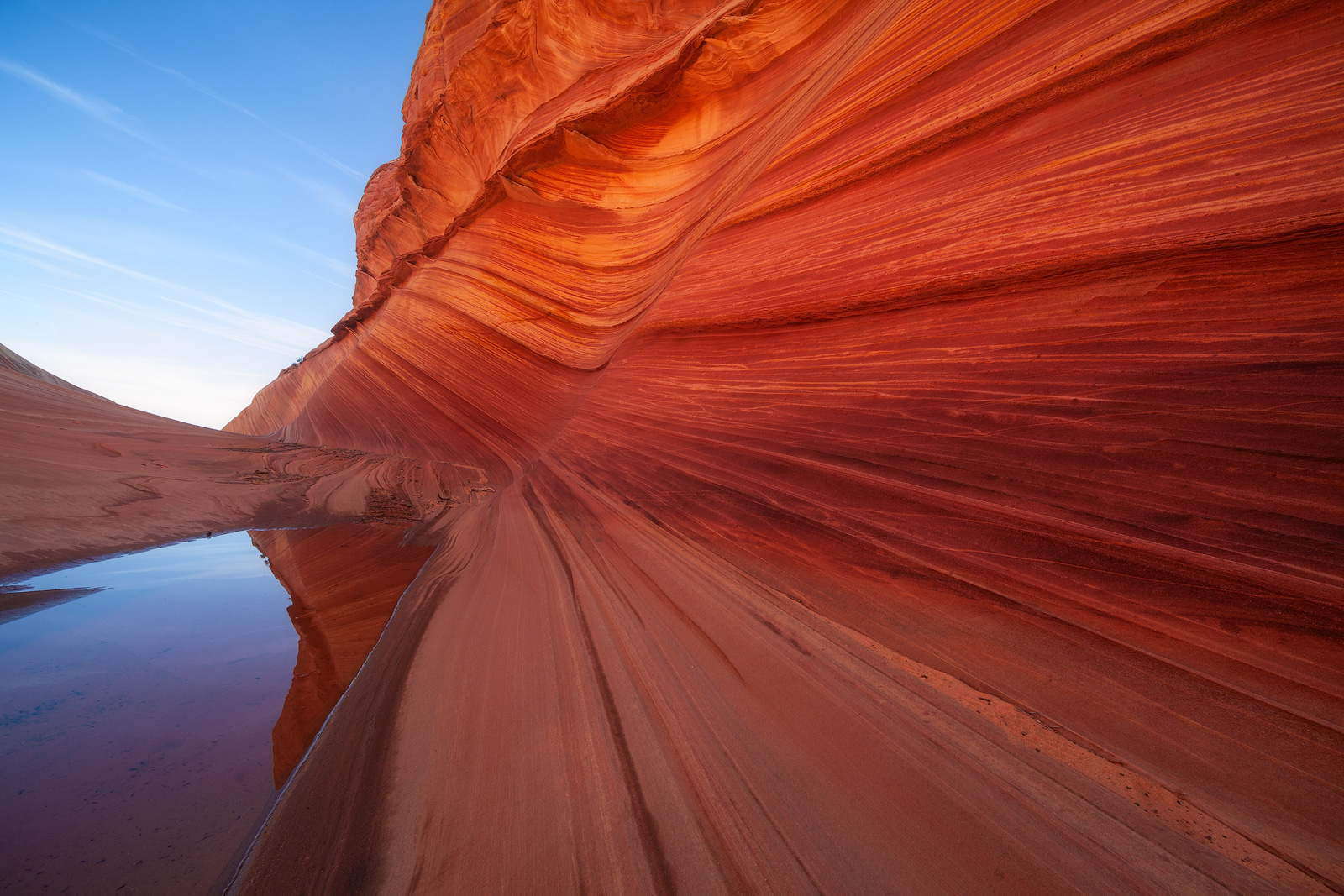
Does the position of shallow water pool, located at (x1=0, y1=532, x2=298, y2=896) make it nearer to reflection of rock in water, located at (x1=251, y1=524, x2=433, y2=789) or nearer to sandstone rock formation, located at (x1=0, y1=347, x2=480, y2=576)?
reflection of rock in water, located at (x1=251, y1=524, x2=433, y2=789)

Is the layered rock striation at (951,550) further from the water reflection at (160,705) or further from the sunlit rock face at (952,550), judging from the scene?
the water reflection at (160,705)

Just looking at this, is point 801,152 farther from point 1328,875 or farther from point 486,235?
point 486,235

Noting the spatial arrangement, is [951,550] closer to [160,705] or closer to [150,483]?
[160,705]

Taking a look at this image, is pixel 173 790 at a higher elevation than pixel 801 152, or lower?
lower

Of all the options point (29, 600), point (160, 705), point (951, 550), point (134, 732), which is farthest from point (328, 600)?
point (951, 550)

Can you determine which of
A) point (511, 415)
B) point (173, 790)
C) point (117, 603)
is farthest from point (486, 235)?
point (173, 790)

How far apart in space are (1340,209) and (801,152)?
103 inches

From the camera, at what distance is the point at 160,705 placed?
5.57 feet

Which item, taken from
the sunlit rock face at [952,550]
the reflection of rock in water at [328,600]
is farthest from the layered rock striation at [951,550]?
the reflection of rock in water at [328,600]

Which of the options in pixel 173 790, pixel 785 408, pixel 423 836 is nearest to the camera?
pixel 423 836

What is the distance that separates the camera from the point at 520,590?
2.41 m

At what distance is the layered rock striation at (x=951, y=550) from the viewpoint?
1039 millimetres

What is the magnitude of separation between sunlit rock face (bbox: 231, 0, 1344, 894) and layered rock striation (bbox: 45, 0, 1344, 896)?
0.03ft

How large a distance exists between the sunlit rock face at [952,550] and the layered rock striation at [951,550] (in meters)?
0.01
